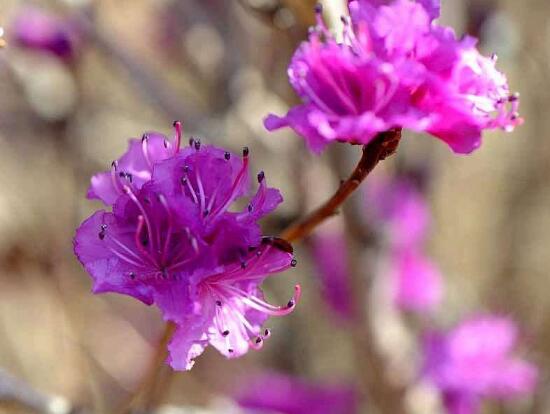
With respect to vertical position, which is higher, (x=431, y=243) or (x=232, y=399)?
(x=431, y=243)

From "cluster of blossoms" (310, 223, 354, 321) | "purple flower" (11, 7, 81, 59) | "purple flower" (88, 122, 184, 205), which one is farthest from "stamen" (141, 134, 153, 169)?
"cluster of blossoms" (310, 223, 354, 321)

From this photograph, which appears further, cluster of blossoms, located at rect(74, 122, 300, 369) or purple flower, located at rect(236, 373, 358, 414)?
purple flower, located at rect(236, 373, 358, 414)

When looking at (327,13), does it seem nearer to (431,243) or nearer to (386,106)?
(386,106)

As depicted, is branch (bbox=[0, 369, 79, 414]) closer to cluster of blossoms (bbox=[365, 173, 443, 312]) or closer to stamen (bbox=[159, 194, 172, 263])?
stamen (bbox=[159, 194, 172, 263])

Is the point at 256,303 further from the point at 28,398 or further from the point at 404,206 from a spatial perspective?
the point at 404,206

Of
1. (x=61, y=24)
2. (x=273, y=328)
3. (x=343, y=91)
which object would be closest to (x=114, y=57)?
(x=61, y=24)

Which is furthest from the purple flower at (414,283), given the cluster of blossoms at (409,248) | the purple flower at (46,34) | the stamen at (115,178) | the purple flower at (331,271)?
the stamen at (115,178)

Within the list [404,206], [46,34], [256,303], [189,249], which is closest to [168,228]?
[189,249]
